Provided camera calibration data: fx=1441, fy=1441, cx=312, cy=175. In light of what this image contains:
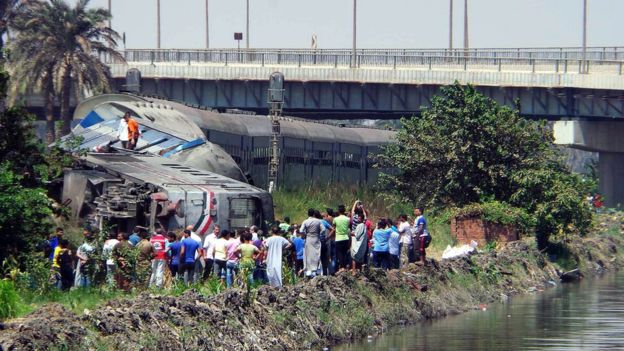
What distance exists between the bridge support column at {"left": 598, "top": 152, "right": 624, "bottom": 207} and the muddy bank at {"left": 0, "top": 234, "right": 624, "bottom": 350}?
141 feet

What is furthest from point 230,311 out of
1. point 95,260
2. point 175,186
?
point 175,186

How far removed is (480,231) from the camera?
42781mm

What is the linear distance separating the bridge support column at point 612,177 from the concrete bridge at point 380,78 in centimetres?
402

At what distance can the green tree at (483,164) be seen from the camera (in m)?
43.7

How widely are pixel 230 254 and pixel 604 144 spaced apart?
49877 millimetres

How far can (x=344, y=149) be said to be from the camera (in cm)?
5934

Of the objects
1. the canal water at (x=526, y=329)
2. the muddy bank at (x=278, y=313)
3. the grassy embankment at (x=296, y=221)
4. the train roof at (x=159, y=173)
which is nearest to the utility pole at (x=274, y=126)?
the grassy embankment at (x=296, y=221)


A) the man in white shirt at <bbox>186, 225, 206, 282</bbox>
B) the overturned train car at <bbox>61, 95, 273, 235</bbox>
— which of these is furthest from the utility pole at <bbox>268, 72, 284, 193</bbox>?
the man in white shirt at <bbox>186, 225, 206, 282</bbox>

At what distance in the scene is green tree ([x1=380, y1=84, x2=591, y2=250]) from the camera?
43.7m

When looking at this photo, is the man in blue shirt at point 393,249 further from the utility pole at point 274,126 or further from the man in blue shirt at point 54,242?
the utility pole at point 274,126

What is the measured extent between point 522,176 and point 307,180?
12884 mm

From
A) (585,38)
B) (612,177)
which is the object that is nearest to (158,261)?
(612,177)

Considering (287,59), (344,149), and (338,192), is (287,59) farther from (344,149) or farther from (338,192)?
(338,192)

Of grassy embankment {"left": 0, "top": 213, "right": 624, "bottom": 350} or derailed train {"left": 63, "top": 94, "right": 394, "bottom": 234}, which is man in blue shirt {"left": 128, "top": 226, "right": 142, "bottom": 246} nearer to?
derailed train {"left": 63, "top": 94, "right": 394, "bottom": 234}
